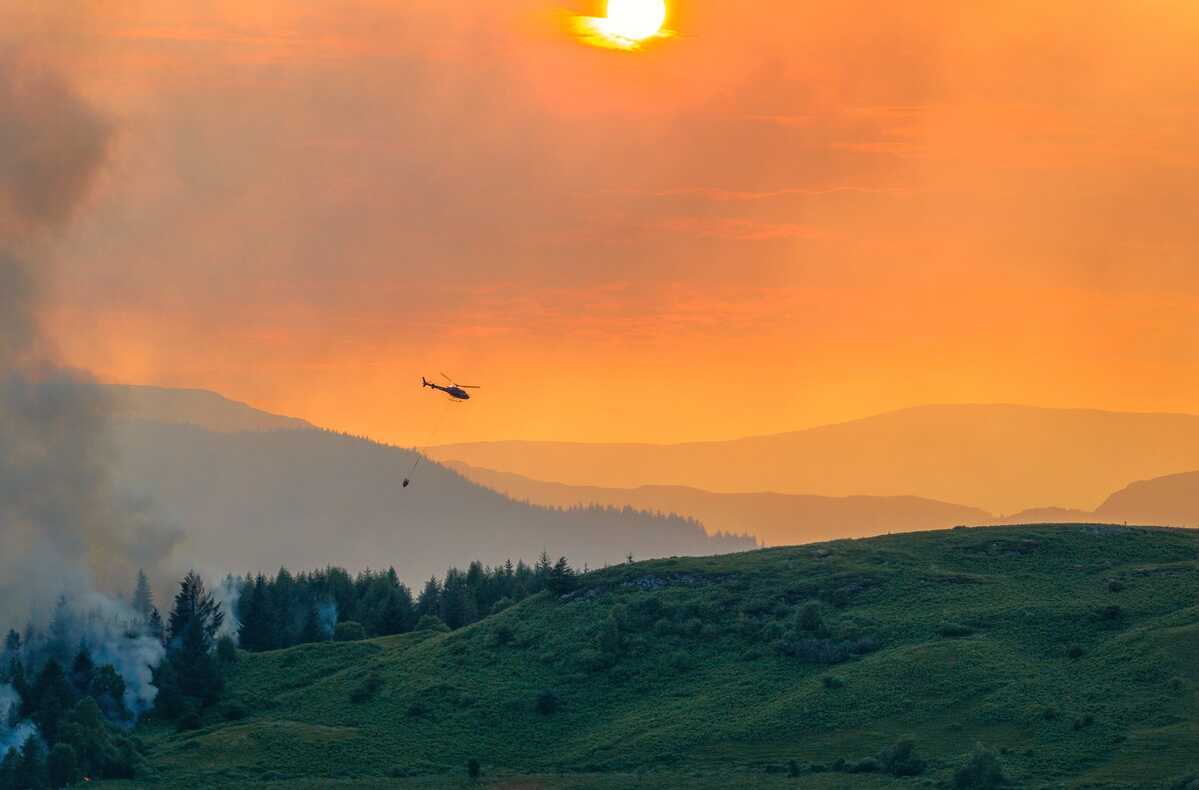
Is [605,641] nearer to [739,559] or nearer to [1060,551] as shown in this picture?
[739,559]

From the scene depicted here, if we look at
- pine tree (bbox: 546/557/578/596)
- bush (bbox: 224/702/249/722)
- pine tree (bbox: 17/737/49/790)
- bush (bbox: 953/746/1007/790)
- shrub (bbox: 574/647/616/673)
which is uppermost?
pine tree (bbox: 546/557/578/596)

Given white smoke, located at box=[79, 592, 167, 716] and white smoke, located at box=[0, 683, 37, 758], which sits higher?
white smoke, located at box=[79, 592, 167, 716]

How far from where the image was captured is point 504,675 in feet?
551

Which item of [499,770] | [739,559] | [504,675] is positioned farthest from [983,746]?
[739,559]

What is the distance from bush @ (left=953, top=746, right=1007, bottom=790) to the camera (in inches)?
4813

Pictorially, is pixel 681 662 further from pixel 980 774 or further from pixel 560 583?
pixel 980 774

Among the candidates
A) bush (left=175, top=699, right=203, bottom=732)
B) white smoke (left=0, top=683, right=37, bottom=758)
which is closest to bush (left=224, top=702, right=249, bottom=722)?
bush (left=175, top=699, right=203, bottom=732)

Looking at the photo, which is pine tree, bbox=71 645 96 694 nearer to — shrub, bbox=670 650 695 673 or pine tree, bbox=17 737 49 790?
pine tree, bbox=17 737 49 790

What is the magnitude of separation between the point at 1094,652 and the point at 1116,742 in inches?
930

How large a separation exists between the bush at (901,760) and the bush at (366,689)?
55681 millimetres

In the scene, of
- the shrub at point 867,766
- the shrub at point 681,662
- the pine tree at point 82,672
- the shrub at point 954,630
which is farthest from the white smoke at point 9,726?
the shrub at point 954,630

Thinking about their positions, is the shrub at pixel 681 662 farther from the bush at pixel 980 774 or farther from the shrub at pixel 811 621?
the bush at pixel 980 774

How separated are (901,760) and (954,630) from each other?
3241 centimetres

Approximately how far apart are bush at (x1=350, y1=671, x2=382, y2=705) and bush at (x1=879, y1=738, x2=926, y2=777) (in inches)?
2192
